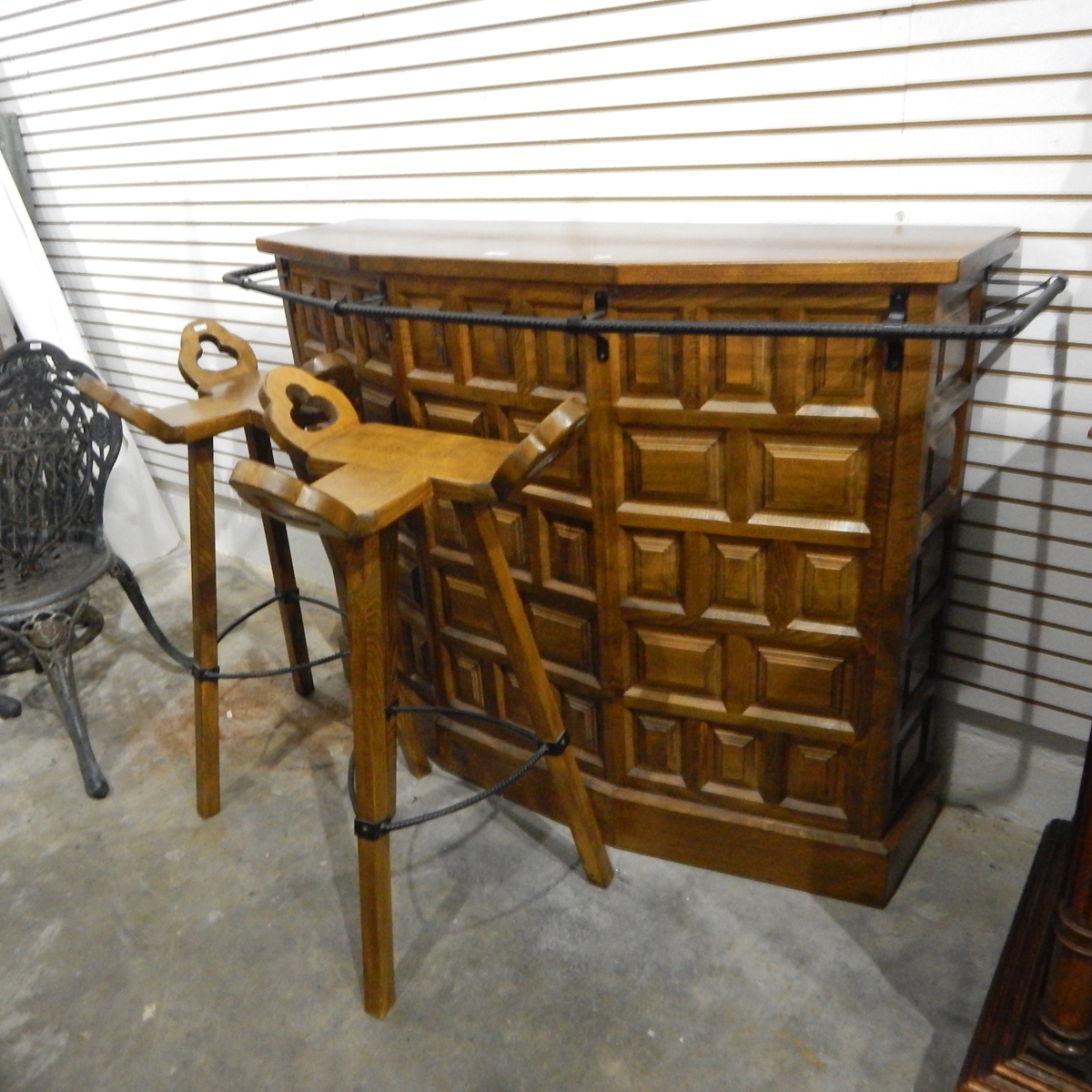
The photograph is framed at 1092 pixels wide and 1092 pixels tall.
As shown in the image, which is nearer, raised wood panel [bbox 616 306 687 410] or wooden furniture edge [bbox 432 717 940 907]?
raised wood panel [bbox 616 306 687 410]

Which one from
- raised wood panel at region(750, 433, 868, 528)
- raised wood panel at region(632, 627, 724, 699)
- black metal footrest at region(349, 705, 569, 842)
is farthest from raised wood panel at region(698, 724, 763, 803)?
raised wood panel at region(750, 433, 868, 528)

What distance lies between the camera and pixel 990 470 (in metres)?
1.98

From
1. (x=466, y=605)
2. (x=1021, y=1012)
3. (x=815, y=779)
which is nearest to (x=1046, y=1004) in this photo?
(x=1021, y=1012)

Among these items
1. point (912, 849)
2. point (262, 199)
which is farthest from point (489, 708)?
point (262, 199)

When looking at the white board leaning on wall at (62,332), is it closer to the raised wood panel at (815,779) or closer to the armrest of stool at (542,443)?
the armrest of stool at (542,443)

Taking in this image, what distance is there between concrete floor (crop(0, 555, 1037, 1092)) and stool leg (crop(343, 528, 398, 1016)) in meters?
0.16

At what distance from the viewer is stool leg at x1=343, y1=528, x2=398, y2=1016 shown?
162 centimetres

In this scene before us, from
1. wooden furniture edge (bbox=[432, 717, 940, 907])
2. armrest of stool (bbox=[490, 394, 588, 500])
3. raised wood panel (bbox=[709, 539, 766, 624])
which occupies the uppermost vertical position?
armrest of stool (bbox=[490, 394, 588, 500])

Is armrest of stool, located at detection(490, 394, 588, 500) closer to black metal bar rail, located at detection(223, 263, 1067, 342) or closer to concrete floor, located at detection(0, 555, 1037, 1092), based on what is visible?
black metal bar rail, located at detection(223, 263, 1067, 342)

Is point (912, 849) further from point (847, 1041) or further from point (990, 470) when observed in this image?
point (990, 470)

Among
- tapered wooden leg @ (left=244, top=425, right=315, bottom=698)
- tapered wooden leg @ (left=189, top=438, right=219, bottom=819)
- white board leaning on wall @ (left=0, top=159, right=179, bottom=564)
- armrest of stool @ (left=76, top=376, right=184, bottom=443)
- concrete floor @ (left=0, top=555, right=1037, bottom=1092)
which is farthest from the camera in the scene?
white board leaning on wall @ (left=0, top=159, right=179, bottom=564)

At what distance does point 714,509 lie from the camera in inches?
70.8

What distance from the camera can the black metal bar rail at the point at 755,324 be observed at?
1.41m

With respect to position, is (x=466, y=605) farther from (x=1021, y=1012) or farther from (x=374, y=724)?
(x=1021, y=1012)
